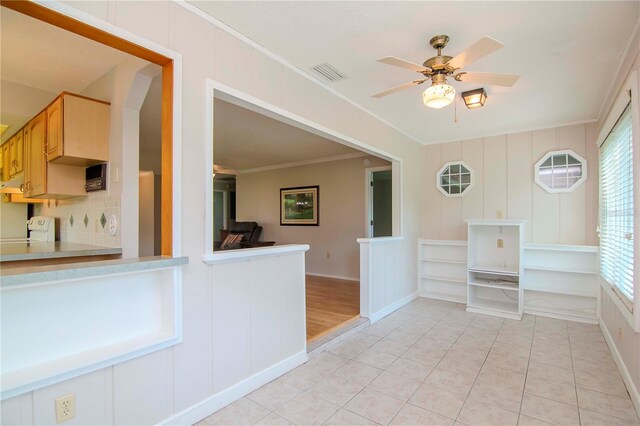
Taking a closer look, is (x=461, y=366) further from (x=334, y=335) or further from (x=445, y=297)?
(x=445, y=297)

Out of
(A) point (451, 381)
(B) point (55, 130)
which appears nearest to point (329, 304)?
(A) point (451, 381)

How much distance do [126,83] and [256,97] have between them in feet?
3.18

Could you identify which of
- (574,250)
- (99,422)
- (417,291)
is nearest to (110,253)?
(99,422)

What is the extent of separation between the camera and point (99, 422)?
1517mm

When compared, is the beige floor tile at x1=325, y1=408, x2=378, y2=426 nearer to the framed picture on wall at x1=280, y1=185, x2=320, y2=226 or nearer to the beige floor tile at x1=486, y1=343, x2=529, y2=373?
the beige floor tile at x1=486, y1=343, x2=529, y2=373

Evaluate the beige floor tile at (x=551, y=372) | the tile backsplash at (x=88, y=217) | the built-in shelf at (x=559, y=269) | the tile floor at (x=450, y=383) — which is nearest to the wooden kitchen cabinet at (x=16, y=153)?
the tile backsplash at (x=88, y=217)

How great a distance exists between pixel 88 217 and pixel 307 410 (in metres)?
2.45

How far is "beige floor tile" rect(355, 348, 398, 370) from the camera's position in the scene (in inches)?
107

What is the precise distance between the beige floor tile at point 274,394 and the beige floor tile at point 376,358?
2.48 feet

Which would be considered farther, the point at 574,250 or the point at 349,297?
the point at 349,297

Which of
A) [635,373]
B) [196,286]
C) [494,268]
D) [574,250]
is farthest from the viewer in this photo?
[494,268]

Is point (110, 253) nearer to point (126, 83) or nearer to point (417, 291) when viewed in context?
point (126, 83)

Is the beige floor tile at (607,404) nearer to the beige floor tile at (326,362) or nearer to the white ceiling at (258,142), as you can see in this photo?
the beige floor tile at (326,362)

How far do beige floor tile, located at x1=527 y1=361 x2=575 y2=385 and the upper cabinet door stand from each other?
4.14 m
